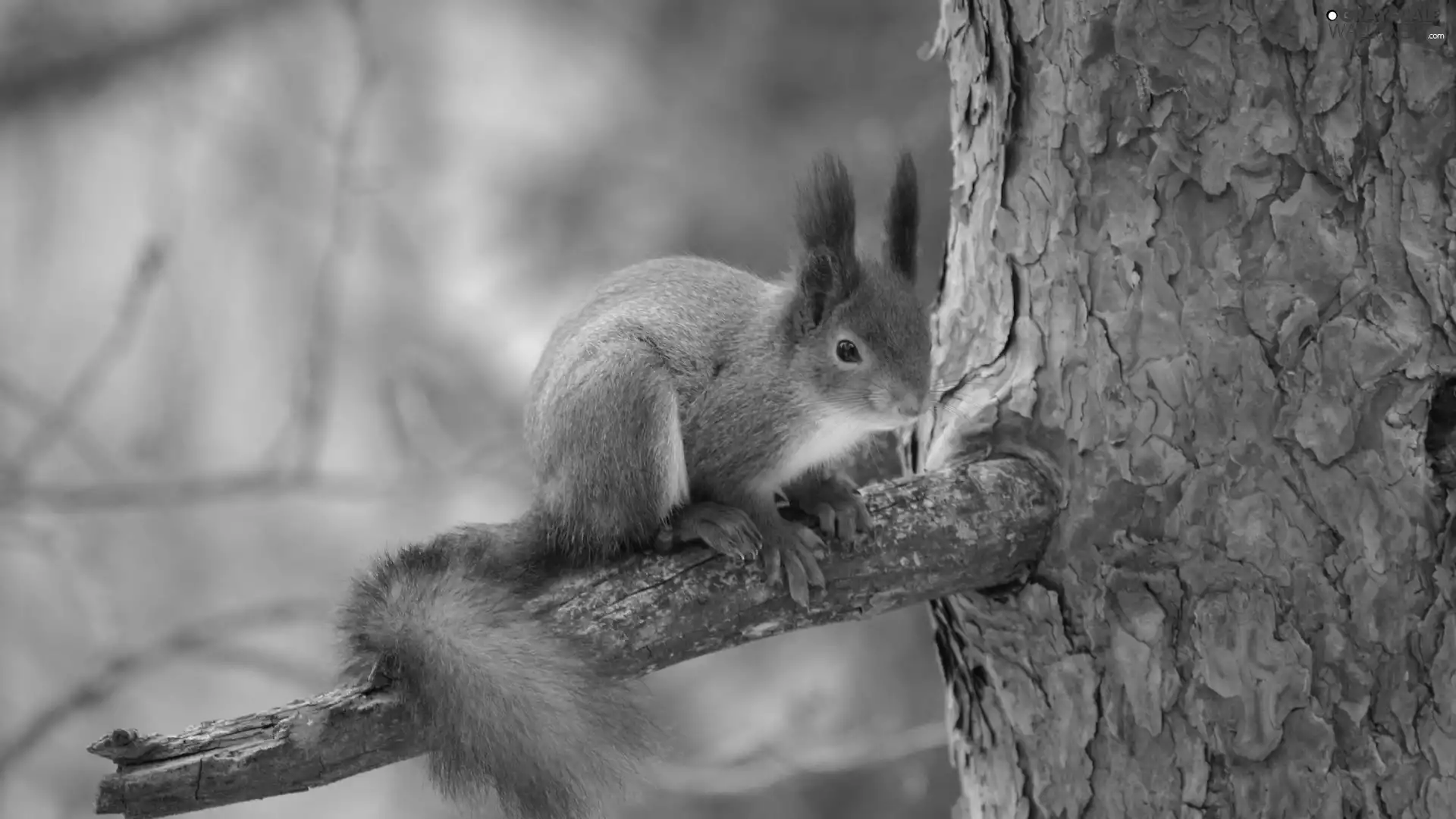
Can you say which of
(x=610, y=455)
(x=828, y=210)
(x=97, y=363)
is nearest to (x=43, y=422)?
(x=97, y=363)

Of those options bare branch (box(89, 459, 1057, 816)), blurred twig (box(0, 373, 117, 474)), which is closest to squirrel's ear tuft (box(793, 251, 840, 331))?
bare branch (box(89, 459, 1057, 816))

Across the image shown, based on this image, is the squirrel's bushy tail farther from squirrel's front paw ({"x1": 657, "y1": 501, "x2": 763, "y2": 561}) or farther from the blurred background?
the blurred background

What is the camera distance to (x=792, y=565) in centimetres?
117

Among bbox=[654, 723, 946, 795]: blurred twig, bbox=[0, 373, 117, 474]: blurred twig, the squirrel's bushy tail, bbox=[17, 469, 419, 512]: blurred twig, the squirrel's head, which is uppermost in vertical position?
bbox=[0, 373, 117, 474]: blurred twig

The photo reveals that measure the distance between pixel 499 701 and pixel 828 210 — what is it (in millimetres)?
608

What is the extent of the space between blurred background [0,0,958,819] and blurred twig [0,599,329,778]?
1 centimetres

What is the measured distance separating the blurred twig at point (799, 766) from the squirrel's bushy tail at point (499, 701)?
0.62m

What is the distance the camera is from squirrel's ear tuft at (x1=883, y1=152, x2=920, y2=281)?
1265mm

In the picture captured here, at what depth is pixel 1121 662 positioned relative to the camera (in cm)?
118

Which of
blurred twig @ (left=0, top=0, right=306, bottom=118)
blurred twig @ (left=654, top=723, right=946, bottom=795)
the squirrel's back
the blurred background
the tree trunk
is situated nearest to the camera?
the tree trunk

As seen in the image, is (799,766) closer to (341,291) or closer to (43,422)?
(43,422)

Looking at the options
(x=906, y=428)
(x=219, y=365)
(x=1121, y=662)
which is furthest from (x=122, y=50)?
(x=1121, y=662)

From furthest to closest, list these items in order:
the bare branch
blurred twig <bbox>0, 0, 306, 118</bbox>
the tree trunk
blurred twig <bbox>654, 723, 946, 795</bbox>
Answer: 1. blurred twig <bbox>0, 0, 306, 118</bbox>
2. blurred twig <bbox>654, 723, 946, 795</bbox>
3. the tree trunk
4. the bare branch

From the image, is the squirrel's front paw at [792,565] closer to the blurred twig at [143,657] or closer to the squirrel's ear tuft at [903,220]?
the squirrel's ear tuft at [903,220]
